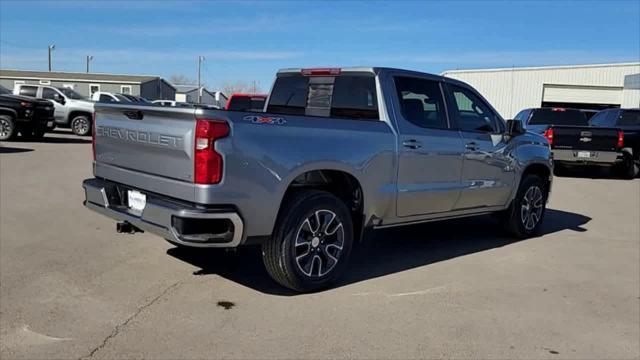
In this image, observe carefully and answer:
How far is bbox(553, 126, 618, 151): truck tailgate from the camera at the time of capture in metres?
14.1

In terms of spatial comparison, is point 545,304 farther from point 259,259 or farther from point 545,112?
point 545,112

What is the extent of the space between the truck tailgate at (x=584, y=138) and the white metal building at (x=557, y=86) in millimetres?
25726

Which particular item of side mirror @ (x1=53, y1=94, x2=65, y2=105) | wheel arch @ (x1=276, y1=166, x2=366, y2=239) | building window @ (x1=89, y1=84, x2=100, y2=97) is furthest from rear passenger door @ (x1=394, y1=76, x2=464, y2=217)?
building window @ (x1=89, y1=84, x2=100, y2=97)

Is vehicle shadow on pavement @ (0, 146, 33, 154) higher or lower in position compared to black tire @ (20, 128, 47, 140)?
lower

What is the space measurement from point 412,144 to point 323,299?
5.84 feet

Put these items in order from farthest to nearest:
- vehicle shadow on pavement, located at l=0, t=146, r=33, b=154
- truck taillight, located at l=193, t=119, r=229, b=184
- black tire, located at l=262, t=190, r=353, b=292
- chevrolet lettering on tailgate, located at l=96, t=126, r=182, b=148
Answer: vehicle shadow on pavement, located at l=0, t=146, r=33, b=154
black tire, located at l=262, t=190, r=353, b=292
chevrolet lettering on tailgate, located at l=96, t=126, r=182, b=148
truck taillight, located at l=193, t=119, r=229, b=184

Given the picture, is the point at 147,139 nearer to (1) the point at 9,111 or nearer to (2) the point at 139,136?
(2) the point at 139,136

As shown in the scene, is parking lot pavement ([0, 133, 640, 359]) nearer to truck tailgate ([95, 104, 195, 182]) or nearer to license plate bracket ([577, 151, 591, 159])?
truck tailgate ([95, 104, 195, 182])

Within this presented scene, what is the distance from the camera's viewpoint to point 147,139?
15.6 feet

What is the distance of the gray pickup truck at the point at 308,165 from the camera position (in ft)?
14.2

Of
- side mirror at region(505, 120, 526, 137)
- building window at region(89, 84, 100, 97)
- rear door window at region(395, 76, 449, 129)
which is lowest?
side mirror at region(505, 120, 526, 137)

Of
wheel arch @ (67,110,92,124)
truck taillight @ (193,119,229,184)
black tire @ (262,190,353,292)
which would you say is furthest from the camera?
wheel arch @ (67,110,92,124)

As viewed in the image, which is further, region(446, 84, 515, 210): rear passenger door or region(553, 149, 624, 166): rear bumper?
region(553, 149, 624, 166): rear bumper

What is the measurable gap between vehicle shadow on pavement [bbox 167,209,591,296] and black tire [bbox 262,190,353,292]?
0.22 m
